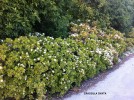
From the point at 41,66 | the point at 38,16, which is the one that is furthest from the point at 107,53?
the point at 41,66

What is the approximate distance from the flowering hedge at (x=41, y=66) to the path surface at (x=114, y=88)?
369 millimetres

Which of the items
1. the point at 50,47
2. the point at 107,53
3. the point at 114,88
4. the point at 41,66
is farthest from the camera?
the point at 107,53

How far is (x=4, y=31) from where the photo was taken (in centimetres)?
699

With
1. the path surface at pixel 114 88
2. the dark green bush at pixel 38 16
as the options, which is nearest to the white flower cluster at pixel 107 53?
the path surface at pixel 114 88

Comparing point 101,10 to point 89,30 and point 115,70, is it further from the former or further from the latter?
point 115,70

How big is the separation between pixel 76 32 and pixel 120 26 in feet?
12.9

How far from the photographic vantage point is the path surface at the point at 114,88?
6754 mm

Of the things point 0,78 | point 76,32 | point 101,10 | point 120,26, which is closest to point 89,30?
point 76,32

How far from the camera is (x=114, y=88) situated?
732 cm

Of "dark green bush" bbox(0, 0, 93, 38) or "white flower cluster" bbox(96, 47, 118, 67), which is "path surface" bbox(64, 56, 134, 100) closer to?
"white flower cluster" bbox(96, 47, 118, 67)

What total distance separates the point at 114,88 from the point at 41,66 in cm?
226

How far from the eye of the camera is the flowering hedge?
5812 millimetres

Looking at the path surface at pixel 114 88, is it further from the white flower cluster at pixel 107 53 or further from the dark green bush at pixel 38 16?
the dark green bush at pixel 38 16

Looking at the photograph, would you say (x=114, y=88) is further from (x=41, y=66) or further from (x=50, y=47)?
(x=41, y=66)
